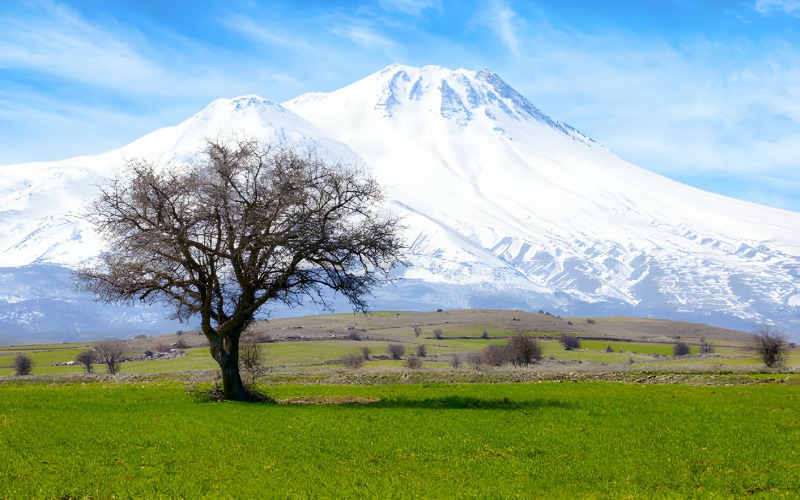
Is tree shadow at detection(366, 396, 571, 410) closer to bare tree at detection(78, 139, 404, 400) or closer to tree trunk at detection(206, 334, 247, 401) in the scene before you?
bare tree at detection(78, 139, 404, 400)

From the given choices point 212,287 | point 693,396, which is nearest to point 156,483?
point 212,287

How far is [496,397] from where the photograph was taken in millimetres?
37125

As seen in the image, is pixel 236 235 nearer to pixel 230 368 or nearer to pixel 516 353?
pixel 230 368

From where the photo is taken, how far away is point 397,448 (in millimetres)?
22234

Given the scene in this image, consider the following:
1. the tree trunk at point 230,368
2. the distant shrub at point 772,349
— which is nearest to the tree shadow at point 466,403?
the tree trunk at point 230,368

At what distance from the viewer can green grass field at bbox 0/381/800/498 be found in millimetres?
17344

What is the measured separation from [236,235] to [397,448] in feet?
45.5

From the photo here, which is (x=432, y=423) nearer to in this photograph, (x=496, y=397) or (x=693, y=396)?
(x=496, y=397)

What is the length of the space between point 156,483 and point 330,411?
546 inches

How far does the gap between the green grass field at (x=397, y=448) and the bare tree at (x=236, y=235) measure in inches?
181

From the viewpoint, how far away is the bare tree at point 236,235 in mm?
32625

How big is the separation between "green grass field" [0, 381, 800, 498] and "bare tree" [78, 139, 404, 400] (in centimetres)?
460

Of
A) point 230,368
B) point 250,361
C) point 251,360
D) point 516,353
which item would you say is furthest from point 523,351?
point 230,368

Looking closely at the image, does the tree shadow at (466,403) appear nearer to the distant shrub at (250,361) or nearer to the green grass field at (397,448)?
the green grass field at (397,448)
